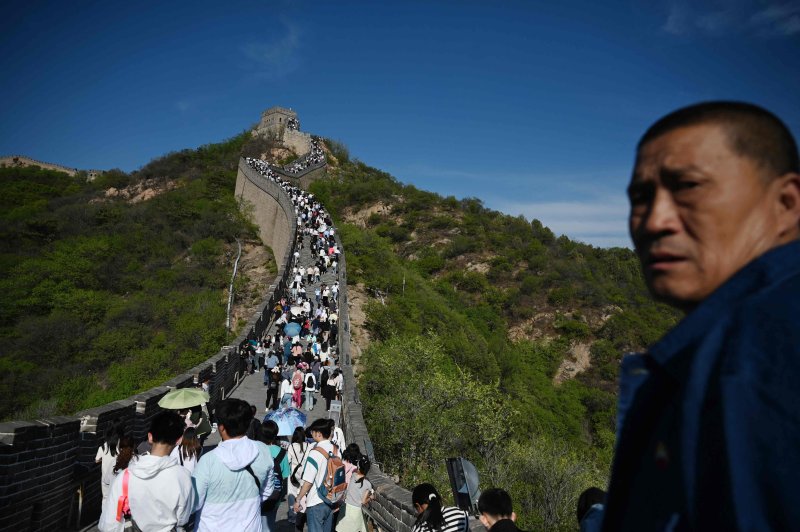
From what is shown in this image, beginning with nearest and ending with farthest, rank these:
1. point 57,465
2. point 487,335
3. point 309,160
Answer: point 57,465 → point 487,335 → point 309,160

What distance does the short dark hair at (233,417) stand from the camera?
163 inches

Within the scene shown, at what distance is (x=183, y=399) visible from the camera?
24.4 feet

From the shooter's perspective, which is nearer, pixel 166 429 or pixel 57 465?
pixel 166 429

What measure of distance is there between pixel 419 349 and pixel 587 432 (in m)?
19.1

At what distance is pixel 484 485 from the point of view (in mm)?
15781

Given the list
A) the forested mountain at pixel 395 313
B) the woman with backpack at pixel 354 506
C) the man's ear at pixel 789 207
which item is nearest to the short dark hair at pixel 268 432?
the woman with backpack at pixel 354 506

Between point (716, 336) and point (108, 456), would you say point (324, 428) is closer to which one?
point (108, 456)

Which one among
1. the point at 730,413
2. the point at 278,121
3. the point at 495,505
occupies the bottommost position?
the point at 495,505

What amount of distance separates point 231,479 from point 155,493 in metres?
0.54

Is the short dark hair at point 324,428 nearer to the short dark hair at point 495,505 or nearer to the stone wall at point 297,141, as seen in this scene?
the short dark hair at point 495,505

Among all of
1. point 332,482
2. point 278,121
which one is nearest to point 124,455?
point 332,482

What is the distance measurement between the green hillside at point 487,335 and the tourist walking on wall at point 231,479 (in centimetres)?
866

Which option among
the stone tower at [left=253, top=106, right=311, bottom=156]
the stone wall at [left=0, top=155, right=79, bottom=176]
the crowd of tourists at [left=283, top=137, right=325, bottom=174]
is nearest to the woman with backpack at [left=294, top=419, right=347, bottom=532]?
the crowd of tourists at [left=283, top=137, right=325, bottom=174]

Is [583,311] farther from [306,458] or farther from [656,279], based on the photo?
[656,279]
